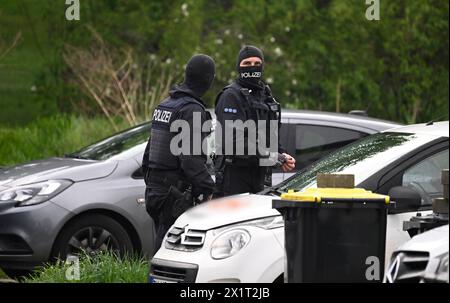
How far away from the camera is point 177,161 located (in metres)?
8.14

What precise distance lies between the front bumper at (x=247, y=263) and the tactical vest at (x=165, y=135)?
1.31 meters

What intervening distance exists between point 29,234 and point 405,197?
3.83 metres

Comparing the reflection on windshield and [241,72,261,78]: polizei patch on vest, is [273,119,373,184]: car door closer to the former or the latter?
[241,72,261,78]: polizei patch on vest

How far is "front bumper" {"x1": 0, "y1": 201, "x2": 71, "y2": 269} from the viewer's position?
927 centimetres

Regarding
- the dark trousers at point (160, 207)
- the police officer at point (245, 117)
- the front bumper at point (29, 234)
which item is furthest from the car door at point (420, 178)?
the front bumper at point (29, 234)

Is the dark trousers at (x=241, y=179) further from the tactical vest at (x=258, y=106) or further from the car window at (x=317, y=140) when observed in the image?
the car window at (x=317, y=140)

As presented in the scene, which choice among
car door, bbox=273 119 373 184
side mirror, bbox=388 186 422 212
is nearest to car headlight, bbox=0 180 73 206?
car door, bbox=273 119 373 184

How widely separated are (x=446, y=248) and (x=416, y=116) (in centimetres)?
1660

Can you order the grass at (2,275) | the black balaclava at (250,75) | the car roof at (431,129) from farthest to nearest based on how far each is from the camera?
the grass at (2,275) < the black balaclava at (250,75) < the car roof at (431,129)

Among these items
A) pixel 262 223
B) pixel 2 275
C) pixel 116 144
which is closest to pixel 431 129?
pixel 262 223

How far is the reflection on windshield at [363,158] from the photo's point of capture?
23.6ft

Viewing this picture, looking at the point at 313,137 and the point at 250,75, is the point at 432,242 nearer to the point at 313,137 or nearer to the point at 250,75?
the point at 250,75

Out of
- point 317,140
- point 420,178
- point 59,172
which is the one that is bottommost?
point 59,172

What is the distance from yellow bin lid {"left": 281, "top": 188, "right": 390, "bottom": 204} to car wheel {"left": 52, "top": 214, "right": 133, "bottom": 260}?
329cm
